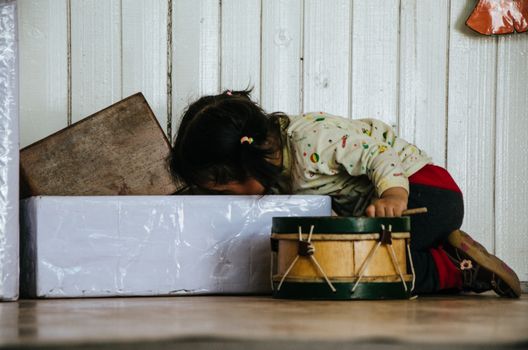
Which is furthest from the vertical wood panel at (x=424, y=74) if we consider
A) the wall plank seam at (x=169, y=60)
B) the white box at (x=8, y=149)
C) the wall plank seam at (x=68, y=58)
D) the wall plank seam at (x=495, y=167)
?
the white box at (x=8, y=149)

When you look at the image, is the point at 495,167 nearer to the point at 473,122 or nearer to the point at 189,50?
the point at 473,122

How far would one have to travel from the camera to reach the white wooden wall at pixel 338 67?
6.95ft

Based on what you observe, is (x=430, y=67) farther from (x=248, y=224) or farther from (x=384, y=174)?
(x=248, y=224)

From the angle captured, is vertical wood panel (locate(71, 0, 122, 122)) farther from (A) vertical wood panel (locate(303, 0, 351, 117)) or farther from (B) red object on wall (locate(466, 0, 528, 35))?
(B) red object on wall (locate(466, 0, 528, 35))

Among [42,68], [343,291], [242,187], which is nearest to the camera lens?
[343,291]

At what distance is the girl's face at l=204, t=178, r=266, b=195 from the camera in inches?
72.2

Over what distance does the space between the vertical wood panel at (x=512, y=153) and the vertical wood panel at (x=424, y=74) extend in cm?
16

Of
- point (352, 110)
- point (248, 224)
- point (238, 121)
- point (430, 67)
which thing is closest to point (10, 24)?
point (238, 121)

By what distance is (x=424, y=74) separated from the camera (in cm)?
221

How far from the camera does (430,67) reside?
7.25 feet

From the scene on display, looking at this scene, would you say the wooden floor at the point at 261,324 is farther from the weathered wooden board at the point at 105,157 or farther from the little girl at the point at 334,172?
the weathered wooden board at the point at 105,157

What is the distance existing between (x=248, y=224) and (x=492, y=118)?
2.81ft

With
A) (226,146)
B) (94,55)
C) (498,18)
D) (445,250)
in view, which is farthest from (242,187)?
(498,18)

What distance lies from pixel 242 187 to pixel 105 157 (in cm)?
32
